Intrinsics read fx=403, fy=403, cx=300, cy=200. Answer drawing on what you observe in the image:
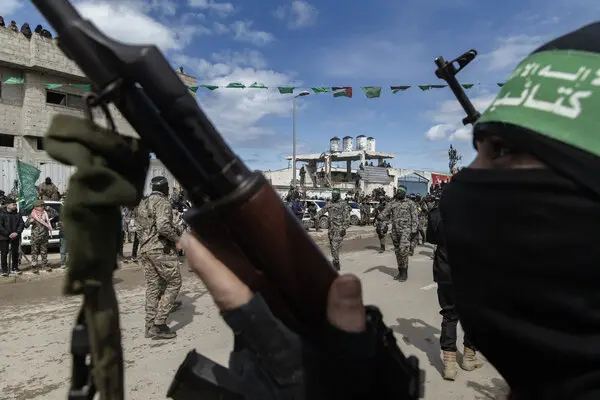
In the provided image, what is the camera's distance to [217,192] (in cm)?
99

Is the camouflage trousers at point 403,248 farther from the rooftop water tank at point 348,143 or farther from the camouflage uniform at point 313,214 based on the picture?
the rooftop water tank at point 348,143

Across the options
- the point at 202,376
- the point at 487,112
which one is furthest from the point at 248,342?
the point at 487,112

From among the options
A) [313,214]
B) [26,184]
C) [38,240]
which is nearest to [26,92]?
[26,184]

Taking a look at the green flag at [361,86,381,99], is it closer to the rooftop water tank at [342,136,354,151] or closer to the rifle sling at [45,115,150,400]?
the rifle sling at [45,115,150,400]

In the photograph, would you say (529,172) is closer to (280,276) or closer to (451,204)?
(451,204)

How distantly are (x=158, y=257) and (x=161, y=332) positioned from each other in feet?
2.89

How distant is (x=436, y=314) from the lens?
5.73 m

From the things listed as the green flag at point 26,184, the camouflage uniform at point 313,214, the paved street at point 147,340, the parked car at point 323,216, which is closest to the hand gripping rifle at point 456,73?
the paved street at point 147,340

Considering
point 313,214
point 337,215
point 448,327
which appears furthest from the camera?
point 313,214

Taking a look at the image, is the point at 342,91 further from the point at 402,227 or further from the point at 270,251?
the point at 270,251

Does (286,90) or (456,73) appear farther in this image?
(286,90)

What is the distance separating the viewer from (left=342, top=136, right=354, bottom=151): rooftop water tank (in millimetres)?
39562

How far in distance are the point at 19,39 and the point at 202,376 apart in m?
22.0

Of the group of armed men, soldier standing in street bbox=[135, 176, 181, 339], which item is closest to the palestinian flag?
the group of armed men
